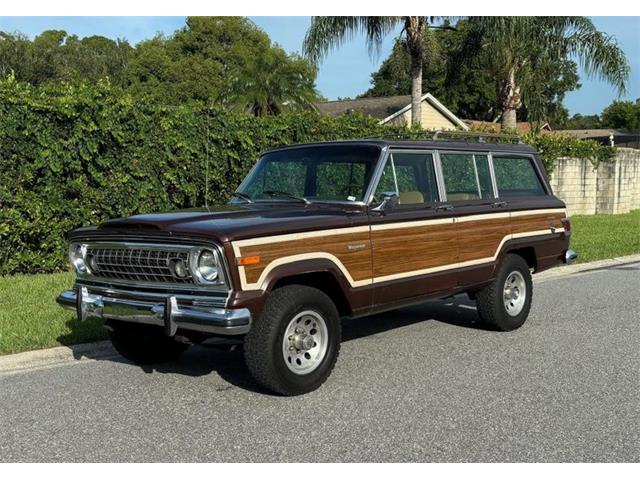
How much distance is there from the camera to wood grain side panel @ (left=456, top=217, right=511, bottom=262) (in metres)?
6.70

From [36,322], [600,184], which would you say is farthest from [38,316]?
[600,184]

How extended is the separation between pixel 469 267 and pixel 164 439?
3563 millimetres

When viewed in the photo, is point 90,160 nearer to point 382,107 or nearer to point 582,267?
point 582,267

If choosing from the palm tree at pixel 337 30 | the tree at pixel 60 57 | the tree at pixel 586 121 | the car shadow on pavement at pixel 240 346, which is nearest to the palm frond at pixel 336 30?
the palm tree at pixel 337 30

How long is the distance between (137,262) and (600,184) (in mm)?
21248

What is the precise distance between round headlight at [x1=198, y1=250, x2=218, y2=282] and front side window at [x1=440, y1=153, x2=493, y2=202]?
2767 millimetres

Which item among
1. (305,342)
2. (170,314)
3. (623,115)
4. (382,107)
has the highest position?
(623,115)

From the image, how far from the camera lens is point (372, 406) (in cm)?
495

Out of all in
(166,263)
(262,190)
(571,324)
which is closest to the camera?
(166,263)

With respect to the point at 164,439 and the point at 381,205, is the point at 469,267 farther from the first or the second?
the point at 164,439

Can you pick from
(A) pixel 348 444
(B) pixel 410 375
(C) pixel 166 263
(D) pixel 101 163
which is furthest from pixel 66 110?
(A) pixel 348 444

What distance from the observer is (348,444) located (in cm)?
421

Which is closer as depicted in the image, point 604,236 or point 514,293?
point 514,293

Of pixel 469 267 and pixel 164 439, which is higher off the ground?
pixel 469 267
